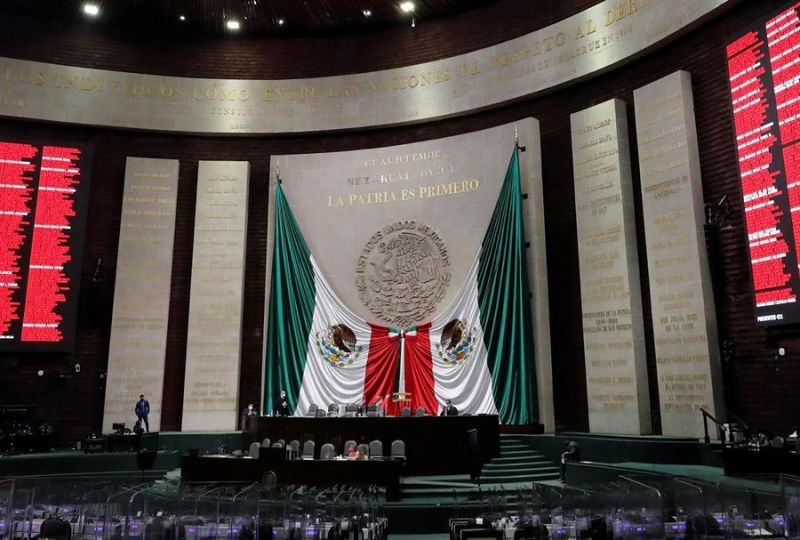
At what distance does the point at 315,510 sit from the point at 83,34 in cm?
1612

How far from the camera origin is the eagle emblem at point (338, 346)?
15585 millimetres

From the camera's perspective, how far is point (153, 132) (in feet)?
55.5

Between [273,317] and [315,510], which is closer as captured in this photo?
[315,510]

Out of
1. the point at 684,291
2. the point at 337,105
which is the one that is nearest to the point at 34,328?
the point at 337,105

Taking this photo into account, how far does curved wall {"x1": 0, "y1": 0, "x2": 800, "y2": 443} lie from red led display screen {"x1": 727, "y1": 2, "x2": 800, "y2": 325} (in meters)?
0.90

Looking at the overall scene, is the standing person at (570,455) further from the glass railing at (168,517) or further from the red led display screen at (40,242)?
the red led display screen at (40,242)

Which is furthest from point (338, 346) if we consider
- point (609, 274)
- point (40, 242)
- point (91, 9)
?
point (91, 9)

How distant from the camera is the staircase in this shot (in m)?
11.3

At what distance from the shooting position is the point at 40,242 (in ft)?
48.9

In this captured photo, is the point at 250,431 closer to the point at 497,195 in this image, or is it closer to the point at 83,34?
the point at 497,195

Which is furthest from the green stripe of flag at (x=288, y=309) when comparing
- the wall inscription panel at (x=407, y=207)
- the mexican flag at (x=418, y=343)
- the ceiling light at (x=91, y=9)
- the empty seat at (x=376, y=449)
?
the ceiling light at (x=91, y=9)

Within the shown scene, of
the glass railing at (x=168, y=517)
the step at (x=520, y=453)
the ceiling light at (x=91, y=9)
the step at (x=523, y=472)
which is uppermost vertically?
the ceiling light at (x=91, y=9)

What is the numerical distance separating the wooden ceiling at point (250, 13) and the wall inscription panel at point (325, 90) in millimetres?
1421

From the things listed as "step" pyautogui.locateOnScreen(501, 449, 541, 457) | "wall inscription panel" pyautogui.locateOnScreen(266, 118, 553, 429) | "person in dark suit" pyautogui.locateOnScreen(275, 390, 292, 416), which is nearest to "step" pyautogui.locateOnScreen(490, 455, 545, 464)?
"step" pyautogui.locateOnScreen(501, 449, 541, 457)
